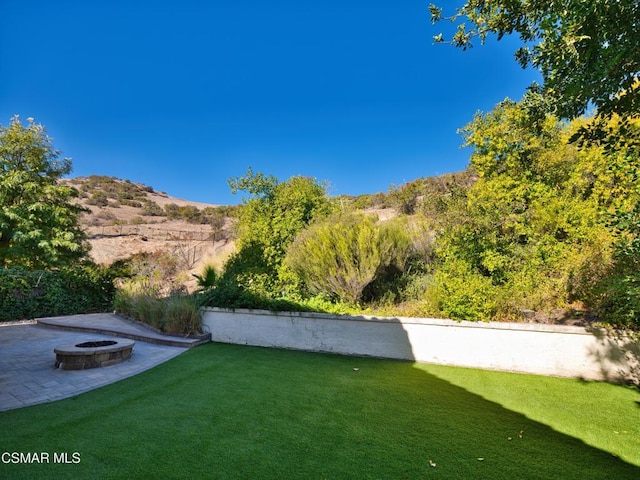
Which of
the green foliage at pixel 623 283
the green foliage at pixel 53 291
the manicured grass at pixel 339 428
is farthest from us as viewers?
the green foliage at pixel 53 291

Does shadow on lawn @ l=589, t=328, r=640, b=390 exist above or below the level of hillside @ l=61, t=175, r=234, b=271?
below

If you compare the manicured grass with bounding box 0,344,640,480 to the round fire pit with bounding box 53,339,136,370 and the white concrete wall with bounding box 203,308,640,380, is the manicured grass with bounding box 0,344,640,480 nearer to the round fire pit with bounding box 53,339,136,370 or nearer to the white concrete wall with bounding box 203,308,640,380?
the white concrete wall with bounding box 203,308,640,380

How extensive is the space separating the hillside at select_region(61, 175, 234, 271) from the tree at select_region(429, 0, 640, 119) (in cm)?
1228

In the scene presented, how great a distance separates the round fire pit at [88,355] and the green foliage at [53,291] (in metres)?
6.57

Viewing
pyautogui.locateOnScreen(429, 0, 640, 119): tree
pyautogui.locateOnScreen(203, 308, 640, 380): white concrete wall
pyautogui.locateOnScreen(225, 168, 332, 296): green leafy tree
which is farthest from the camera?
pyautogui.locateOnScreen(225, 168, 332, 296): green leafy tree

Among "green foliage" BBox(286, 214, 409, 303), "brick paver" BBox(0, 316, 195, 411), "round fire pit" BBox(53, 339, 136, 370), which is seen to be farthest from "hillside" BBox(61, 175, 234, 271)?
"round fire pit" BBox(53, 339, 136, 370)

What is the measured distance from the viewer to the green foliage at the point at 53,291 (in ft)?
32.1

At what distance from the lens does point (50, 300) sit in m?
10.6

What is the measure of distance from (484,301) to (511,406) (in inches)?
75.0

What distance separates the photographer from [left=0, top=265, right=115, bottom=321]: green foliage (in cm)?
979

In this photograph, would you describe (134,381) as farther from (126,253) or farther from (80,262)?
(126,253)

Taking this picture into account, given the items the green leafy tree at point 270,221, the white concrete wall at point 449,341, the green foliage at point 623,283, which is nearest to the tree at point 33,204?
the green leafy tree at point 270,221

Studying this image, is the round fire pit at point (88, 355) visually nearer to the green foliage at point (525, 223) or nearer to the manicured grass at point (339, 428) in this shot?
the manicured grass at point (339, 428)

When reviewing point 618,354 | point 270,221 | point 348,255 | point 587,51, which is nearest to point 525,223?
point 618,354
